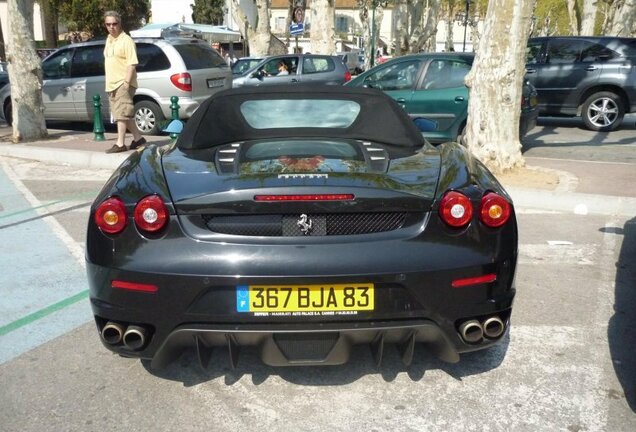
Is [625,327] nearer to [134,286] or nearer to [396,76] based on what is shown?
[134,286]

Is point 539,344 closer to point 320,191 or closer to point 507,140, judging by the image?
point 320,191

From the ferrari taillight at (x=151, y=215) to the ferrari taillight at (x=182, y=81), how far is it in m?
8.95

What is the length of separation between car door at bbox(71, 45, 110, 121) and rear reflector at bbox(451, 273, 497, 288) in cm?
1062

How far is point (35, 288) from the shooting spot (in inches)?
178

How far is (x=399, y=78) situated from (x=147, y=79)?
4.42 meters

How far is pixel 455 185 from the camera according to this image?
2.93 m

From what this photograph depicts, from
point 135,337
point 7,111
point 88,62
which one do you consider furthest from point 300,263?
point 7,111

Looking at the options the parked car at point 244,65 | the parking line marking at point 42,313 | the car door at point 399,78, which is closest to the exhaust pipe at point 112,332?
the parking line marking at point 42,313

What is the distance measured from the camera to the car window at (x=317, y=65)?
1647 cm

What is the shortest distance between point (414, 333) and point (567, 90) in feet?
36.8

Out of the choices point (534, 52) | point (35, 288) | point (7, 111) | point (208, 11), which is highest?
point (208, 11)

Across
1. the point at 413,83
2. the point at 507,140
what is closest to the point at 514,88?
the point at 507,140

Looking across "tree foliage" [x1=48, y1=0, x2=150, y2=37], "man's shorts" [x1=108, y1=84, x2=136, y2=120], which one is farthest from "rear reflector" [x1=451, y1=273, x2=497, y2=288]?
"tree foliage" [x1=48, y1=0, x2=150, y2=37]

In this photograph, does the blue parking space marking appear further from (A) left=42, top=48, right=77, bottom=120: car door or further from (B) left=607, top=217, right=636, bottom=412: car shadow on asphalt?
(A) left=42, top=48, right=77, bottom=120: car door
